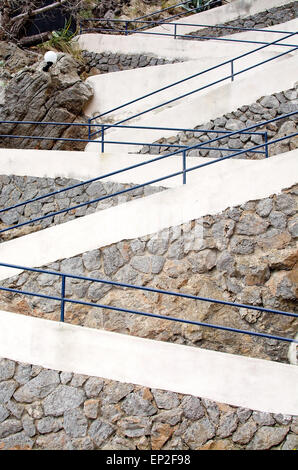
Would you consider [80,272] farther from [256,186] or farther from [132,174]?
[256,186]

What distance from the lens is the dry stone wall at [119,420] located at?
476 cm

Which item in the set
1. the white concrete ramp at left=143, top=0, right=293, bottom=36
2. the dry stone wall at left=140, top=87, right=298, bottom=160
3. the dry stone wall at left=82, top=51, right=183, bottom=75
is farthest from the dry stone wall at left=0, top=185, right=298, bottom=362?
the white concrete ramp at left=143, top=0, right=293, bottom=36

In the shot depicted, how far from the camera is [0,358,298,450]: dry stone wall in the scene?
187 inches

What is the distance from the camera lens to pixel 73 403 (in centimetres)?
507

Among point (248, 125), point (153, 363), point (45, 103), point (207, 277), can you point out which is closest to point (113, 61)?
point (45, 103)

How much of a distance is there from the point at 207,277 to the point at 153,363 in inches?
68.2

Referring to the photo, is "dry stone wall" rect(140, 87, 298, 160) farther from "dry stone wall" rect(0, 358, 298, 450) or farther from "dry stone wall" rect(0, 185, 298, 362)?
"dry stone wall" rect(0, 358, 298, 450)

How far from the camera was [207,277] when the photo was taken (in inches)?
251

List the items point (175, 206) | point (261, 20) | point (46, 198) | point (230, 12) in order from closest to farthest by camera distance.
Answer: point (175, 206)
point (46, 198)
point (261, 20)
point (230, 12)

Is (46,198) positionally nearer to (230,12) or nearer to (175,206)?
(175,206)

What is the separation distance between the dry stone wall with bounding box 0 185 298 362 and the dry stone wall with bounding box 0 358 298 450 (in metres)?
1.16

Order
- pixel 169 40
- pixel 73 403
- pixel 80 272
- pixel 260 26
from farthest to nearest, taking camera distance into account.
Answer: pixel 260 26
pixel 169 40
pixel 80 272
pixel 73 403
